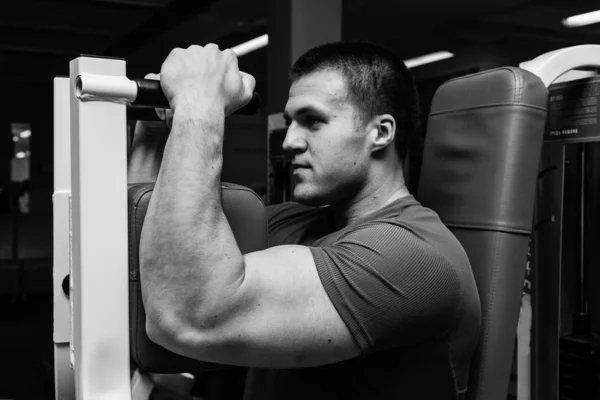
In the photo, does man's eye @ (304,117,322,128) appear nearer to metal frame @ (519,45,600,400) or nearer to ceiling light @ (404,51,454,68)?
metal frame @ (519,45,600,400)

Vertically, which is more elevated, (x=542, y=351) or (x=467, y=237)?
(x=467, y=237)

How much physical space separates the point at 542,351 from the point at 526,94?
66 centimetres

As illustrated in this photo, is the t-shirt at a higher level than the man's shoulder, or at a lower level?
lower

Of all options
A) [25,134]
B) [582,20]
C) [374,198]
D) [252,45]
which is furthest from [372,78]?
[25,134]

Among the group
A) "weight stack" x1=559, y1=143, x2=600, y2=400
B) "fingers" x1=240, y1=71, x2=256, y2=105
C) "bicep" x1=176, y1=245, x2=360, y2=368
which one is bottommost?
"weight stack" x1=559, y1=143, x2=600, y2=400

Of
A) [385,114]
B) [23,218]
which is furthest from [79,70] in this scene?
[23,218]

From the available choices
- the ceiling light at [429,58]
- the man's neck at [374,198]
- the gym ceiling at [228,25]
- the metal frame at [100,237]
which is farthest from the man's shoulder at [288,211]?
the ceiling light at [429,58]

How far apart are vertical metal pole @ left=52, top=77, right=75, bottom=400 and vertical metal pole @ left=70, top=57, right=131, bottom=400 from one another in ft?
0.96

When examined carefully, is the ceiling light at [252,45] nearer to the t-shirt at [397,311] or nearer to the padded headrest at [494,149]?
the padded headrest at [494,149]

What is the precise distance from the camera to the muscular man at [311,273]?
830 mm

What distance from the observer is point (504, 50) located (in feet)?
16.8

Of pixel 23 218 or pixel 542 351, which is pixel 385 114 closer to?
pixel 542 351

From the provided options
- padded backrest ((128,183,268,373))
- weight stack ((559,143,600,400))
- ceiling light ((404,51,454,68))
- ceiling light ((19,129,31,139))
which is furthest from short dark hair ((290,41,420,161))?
ceiling light ((19,129,31,139))

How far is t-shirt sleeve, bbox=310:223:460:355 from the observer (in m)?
0.90
